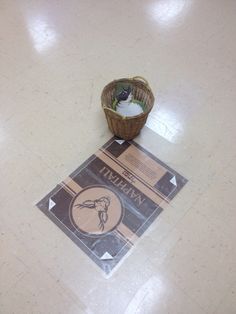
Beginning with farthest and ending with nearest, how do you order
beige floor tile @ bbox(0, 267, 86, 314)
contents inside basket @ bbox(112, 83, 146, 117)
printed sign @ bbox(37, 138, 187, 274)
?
contents inside basket @ bbox(112, 83, 146, 117), printed sign @ bbox(37, 138, 187, 274), beige floor tile @ bbox(0, 267, 86, 314)

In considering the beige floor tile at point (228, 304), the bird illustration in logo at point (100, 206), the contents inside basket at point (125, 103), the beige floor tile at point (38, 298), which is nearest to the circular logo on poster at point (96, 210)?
the bird illustration in logo at point (100, 206)

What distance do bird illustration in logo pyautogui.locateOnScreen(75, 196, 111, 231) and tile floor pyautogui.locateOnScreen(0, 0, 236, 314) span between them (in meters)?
0.16

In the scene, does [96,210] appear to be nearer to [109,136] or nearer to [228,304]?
[109,136]

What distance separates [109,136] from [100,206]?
369 millimetres

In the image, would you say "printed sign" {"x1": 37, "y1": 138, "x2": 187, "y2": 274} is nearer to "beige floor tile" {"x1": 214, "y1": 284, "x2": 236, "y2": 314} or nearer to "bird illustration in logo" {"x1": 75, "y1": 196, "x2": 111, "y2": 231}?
"bird illustration in logo" {"x1": 75, "y1": 196, "x2": 111, "y2": 231}

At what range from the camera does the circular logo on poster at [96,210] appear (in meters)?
1.18

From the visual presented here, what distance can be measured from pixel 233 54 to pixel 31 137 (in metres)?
1.28

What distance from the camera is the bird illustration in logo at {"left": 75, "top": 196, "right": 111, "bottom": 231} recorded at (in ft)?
3.93

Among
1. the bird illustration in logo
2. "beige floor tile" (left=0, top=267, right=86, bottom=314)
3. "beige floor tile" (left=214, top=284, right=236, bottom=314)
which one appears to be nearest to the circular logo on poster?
the bird illustration in logo

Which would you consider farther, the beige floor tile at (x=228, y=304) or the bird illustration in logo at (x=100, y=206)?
A: the bird illustration in logo at (x=100, y=206)

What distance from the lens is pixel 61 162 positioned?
52.5 inches

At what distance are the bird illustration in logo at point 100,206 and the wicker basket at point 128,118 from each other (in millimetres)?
315

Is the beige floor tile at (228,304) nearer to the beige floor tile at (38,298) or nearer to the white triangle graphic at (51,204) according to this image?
the beige floor tile at (38,298)

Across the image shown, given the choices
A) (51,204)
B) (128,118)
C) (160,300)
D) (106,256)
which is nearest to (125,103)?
(128,118)
